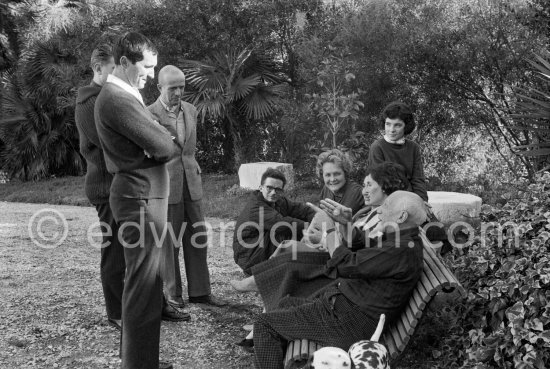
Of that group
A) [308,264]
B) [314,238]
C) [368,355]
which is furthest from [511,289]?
[314,238]

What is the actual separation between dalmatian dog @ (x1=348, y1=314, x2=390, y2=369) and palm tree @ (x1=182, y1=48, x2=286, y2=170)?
10.1 m

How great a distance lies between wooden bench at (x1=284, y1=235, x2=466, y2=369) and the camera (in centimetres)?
313

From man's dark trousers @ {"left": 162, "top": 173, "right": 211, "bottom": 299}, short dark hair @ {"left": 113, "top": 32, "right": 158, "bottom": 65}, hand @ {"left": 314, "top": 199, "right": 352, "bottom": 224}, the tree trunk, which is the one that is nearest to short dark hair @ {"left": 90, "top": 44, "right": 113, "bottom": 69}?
short dark hair @ {"left": 113, "top": 32, "right": 158, "bottom": 65}

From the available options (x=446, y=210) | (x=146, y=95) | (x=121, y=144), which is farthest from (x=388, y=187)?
(x=146, y=95)

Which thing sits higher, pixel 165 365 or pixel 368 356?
pixel 368 356

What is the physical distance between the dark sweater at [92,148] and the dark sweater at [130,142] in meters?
0.77

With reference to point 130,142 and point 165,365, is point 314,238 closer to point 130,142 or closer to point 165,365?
point 165,365

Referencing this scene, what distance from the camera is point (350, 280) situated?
3.38 meters

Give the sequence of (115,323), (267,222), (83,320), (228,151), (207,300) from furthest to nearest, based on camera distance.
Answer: (228,151) → (207,300) → (83,320) → (267,222) → (115,323)

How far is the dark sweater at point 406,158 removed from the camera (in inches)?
191

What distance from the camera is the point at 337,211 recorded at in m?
3.29

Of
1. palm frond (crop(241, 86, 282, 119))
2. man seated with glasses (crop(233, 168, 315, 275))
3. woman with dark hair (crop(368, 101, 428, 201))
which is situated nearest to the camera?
man seated with glasses (crop(233, 168, 315, 275))

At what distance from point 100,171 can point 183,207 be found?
96 centimetres

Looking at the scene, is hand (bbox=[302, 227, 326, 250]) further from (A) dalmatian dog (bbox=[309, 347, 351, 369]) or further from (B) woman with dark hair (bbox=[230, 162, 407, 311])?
(A) dalmatian dog (bbox=[309, 347, 351, 369])
